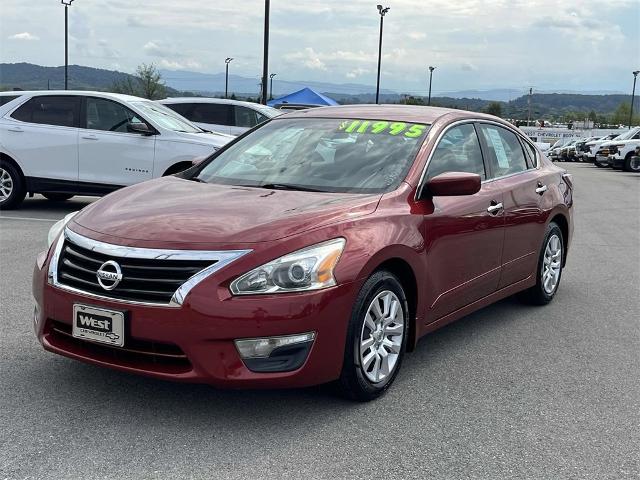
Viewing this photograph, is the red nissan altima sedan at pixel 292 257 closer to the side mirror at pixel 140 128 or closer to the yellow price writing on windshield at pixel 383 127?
the yellow price writing on windshield at pixel 383 127

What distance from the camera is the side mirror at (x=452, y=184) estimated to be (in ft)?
13.9

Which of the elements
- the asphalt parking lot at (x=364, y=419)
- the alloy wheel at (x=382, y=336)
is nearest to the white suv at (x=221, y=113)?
the asphalt parking lot at (x=364, y=419)

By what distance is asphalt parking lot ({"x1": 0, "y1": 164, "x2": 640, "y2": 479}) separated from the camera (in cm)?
318

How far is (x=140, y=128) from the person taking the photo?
10.6 meters

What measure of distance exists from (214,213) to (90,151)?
7555mm

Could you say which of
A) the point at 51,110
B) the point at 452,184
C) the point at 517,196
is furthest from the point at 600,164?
the point at 452,184

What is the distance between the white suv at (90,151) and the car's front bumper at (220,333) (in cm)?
730

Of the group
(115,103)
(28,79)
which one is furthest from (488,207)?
(28,79)

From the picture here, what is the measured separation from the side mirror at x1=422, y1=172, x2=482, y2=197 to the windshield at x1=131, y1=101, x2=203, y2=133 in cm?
730

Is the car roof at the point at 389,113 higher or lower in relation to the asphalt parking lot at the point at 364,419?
higher

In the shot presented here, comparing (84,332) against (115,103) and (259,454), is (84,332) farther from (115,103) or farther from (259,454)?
(115,103)

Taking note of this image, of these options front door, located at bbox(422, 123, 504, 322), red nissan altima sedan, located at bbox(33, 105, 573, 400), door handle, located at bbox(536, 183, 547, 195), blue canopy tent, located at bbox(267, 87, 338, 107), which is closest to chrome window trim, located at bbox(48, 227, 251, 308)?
red nissan altima sedan, located at bbox(33, 105, 573, 400)

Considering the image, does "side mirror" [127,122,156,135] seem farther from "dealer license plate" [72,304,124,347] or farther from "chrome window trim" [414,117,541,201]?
"dealer license plate" [72,304,124,347]

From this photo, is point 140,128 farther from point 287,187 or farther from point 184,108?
point 287,187
